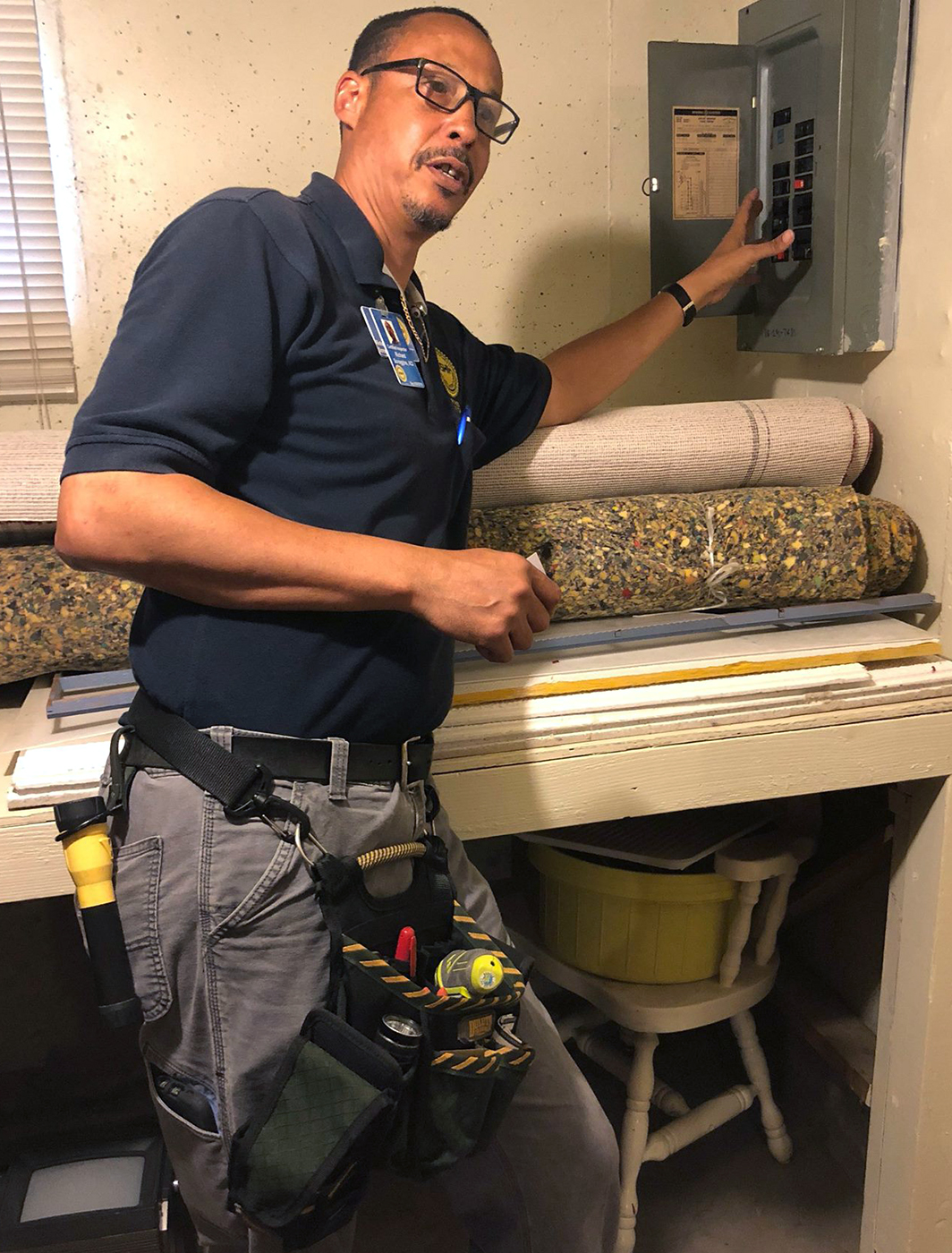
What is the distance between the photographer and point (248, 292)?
82cm

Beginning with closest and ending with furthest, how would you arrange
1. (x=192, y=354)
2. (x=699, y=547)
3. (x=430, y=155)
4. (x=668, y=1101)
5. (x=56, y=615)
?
(x=192, y=354) → (x=430, y=155) → (x=56, y=615) → (x=699, y=547) → (x=668, y=1101)

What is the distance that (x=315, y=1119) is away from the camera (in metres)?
0.87

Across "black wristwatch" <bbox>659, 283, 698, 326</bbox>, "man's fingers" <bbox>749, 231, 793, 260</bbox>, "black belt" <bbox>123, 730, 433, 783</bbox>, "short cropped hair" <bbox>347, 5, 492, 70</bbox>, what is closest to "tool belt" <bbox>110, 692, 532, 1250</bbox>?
"black belt" <bbox>123, 730, 433, 783</bbox>

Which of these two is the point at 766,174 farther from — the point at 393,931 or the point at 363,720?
the point at 393,931

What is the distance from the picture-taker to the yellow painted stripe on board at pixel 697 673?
1.17 m

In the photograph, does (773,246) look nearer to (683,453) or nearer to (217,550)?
(683,453)

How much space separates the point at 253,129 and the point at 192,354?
1.02 metres

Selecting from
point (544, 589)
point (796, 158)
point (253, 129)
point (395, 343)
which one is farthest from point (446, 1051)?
point (253, 129)


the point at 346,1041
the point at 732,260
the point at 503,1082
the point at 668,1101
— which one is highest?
the point at 732,260

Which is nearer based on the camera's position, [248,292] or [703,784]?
[248,292]

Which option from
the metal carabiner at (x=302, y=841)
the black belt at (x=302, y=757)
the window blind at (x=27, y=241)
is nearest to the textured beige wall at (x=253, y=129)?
the window blind at (x=27, y=241)

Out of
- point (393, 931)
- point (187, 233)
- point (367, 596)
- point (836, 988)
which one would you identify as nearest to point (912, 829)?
point (836, 988)

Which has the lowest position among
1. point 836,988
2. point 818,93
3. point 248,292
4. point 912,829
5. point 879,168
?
point 836,988

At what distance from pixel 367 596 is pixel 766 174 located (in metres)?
1.10
